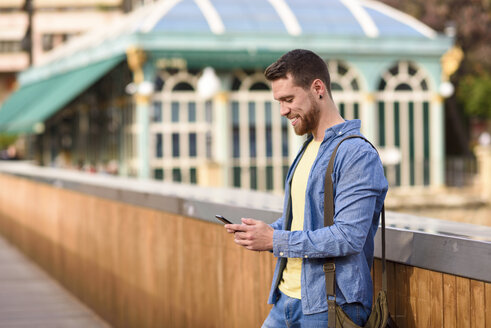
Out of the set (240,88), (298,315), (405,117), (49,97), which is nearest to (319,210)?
(298,315)

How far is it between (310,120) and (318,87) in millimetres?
117

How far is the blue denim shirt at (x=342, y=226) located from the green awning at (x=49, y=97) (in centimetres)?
1835

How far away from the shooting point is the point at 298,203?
3309 mm

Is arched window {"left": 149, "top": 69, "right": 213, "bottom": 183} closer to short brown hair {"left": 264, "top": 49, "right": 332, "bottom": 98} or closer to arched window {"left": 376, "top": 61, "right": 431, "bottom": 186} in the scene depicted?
arched window {"left": 376, "top": 61, "right": 431, "bottom": 186}

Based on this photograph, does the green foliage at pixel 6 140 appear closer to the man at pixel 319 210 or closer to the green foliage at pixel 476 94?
the green foliage at pixel 476 94

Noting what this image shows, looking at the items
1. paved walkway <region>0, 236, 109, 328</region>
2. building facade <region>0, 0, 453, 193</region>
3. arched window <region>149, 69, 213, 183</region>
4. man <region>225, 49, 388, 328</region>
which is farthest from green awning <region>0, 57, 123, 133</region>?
man <region>225, 49, 388, 328</region>

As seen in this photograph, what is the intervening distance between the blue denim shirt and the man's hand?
0.08 feet

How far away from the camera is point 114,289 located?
780 centimetres

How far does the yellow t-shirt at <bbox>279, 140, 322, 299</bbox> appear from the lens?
3.28 meters

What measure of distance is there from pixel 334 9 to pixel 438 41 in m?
2.80

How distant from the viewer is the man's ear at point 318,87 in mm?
3182

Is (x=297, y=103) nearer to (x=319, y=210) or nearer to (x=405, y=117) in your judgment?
(x=319, y=210)

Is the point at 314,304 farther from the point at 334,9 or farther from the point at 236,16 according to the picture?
the point at 334,9

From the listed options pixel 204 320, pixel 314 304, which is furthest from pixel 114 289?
pixel 314 304
